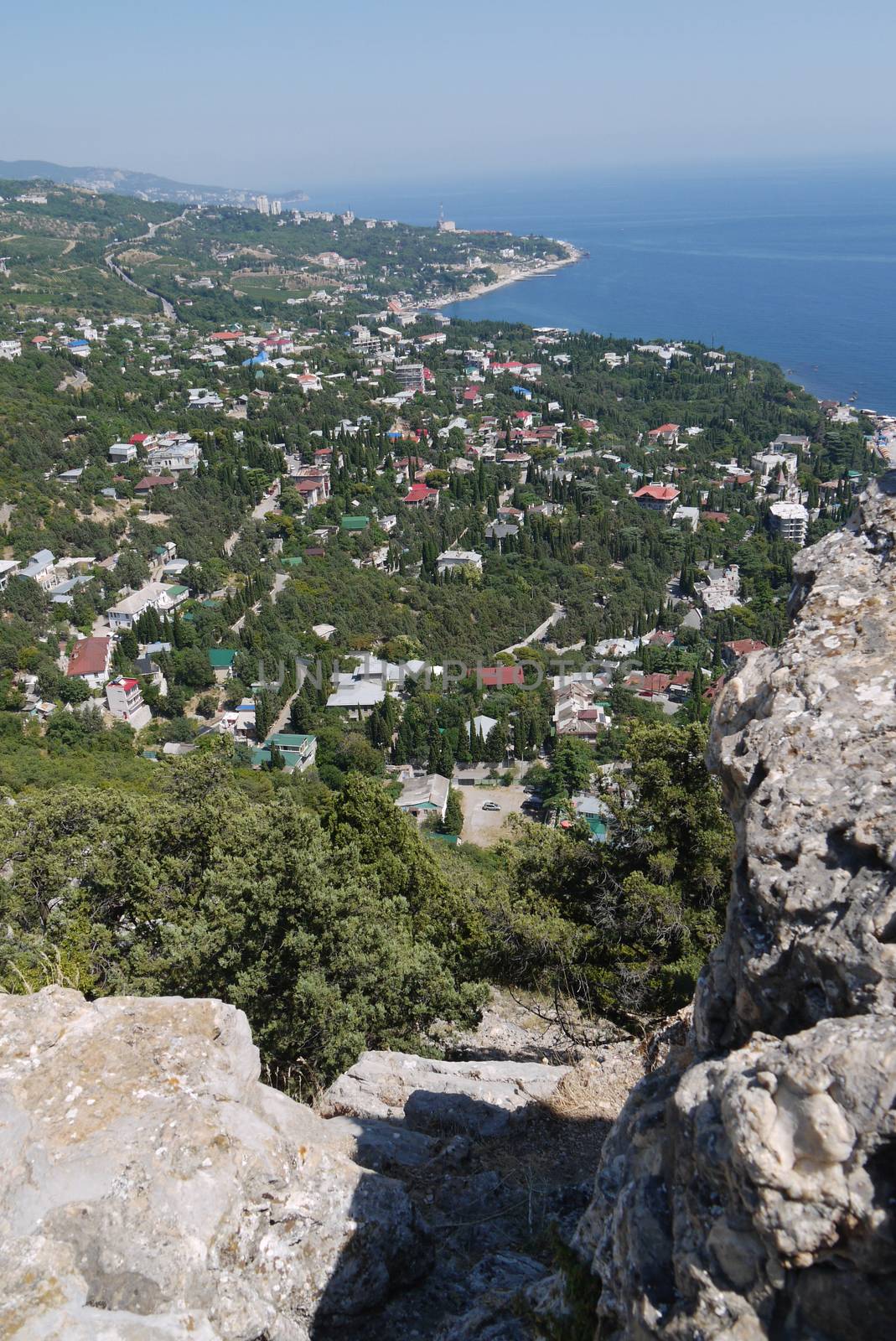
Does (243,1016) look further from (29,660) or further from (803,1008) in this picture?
(29,660)

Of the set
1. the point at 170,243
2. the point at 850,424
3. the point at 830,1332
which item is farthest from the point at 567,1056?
the point at 170,243

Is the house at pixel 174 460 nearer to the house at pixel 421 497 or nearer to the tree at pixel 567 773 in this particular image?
the house at pixel 421 497

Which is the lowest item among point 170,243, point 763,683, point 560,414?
point 560,414

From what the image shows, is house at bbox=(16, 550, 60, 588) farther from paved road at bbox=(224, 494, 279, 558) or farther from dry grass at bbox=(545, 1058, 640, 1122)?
dry grass at bbox=(545, 1058, 640, 1122)

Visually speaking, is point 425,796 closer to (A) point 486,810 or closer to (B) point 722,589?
(A) point 486,810

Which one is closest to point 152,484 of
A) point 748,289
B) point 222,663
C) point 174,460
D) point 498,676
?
point 174,460

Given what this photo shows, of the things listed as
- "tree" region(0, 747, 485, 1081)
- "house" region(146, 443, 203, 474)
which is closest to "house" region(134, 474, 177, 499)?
"house" region(146, 443, 203, 474)

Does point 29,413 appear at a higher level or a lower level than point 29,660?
higher

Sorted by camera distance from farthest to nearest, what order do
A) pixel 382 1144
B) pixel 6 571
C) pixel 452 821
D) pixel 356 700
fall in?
pixel 6 571
pixel 356 700
pixel 452 821
pixel 382 1144
